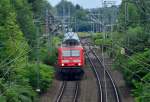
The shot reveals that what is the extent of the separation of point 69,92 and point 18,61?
584 centimetres

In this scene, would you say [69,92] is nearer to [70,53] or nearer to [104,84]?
[104,84]

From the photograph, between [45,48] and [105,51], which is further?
[105,51]

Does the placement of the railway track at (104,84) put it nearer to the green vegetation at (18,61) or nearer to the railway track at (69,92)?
the railway track at (69,92)

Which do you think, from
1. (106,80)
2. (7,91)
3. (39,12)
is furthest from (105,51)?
(7,91)

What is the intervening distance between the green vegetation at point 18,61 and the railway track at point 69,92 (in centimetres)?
108

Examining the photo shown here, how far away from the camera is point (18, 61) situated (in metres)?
28.2

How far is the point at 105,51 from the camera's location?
54.5m

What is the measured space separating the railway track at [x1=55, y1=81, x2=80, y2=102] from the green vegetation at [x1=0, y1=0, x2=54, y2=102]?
108 centimetres

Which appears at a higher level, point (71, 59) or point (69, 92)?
point (71, 59)

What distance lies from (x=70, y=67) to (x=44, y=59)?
6935 millimetres

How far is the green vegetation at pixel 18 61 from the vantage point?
79.5ft

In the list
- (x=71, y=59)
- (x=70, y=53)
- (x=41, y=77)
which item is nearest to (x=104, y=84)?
(x=71, y=59)

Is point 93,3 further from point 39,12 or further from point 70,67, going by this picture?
point 70,67

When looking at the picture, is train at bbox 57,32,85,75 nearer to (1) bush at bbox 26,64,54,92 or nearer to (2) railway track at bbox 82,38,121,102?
(2) railway track at bbox 82,38,121,102
